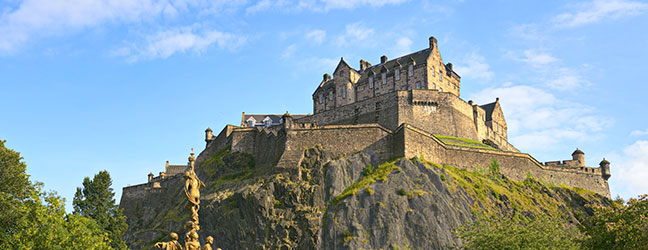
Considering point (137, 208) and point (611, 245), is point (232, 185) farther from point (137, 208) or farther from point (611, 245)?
point (611, 245)

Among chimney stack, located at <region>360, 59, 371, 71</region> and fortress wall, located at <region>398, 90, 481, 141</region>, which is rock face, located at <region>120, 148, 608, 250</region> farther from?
chimney stack, located at <region>360, 59, 371, 71</region>

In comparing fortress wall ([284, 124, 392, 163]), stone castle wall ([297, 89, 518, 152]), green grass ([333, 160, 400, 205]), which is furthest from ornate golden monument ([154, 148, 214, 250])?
stone castle wall ([297, 89, 518, 152])

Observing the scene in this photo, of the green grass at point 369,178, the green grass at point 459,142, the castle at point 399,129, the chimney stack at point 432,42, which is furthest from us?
the chimney stack at point 432,42

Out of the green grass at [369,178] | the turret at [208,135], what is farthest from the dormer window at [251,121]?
the green grass at [369,178]

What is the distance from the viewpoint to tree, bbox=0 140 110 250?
30.9m

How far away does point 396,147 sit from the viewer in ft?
201

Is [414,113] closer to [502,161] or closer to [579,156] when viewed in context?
[502,161]

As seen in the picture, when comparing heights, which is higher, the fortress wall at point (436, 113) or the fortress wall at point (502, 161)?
the fortress wall at point (436, 113)

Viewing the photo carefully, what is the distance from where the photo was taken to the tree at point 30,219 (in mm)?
30922

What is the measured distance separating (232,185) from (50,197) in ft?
93.0

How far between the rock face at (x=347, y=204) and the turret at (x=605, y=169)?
15334 mm

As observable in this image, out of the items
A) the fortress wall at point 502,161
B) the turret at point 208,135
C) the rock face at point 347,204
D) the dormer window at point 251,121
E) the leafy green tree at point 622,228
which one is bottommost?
the leafy green tree at point 622,228

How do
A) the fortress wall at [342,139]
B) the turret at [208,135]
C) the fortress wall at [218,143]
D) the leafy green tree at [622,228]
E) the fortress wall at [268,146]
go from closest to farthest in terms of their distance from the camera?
the leafy green tree at [622,228]
the fortress wall at [342,139]
the fortress wall at [268,146]
the fortress wall at [218,143]
the turret at [208,135]

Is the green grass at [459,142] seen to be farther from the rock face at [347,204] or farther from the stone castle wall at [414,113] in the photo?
the rock face at [347,204]
